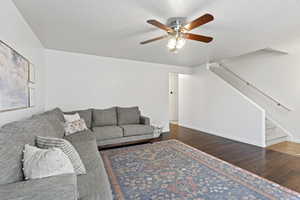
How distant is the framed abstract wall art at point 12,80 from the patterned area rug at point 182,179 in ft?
5.15

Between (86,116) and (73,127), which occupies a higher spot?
(86,116)

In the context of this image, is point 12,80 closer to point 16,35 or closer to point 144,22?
point 16,35

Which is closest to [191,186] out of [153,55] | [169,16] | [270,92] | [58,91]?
[169,16]

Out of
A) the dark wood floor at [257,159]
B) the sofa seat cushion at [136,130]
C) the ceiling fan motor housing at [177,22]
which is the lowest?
the dark wood floor at [257,159]

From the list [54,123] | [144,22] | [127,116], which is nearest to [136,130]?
[127,116]

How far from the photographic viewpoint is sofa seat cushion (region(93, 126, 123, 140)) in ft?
10.4

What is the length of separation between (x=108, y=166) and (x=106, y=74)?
2.55 meters

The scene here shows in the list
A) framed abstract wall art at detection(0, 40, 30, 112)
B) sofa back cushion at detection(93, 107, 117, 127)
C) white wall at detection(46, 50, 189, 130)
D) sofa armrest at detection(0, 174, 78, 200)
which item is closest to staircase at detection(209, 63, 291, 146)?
white wall at detection(46, 50, 189, 130)

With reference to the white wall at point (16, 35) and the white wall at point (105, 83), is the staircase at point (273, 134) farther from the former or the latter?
the white wall at point (16, 35)

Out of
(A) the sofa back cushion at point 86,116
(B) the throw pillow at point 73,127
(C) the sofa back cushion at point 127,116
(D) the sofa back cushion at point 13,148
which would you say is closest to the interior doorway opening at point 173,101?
(C) the sofa back cushion at point 127,116

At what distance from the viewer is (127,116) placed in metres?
3.99

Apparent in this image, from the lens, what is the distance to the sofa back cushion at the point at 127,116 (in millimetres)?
3930

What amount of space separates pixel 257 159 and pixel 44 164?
3303mm

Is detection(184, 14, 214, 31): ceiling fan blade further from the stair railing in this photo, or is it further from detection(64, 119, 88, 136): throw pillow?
the stair railing
